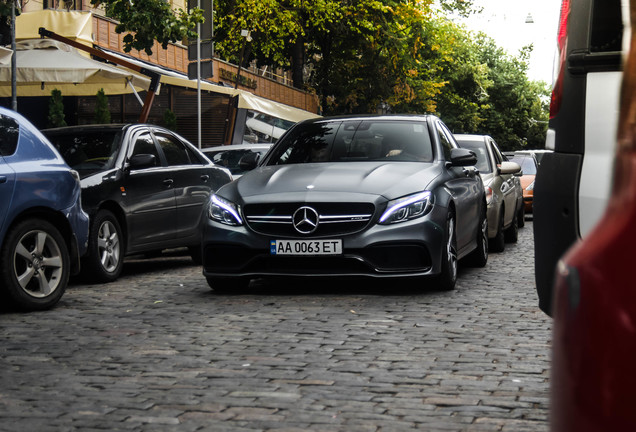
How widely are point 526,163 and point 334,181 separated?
1780 cm

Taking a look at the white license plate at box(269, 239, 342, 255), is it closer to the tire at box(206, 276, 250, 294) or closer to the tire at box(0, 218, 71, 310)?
the tire at box(206, 276, 250, 294)

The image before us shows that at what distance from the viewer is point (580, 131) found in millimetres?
4812

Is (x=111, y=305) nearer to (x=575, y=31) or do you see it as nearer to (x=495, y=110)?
(x=575, y=31)

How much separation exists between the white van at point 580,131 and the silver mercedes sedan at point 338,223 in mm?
3479

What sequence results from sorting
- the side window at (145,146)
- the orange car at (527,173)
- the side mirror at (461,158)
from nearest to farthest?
the side mirror at (461,158) < the side window at (145,146) < the orange car at (527,173)

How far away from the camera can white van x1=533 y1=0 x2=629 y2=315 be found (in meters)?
4.70

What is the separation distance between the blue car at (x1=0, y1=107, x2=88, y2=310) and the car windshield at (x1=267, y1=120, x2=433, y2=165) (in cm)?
220

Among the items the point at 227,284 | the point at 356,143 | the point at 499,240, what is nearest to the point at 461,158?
the point at 356,143

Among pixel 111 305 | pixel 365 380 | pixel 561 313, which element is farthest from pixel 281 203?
pixel 561 313

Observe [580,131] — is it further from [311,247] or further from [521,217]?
[521,217]

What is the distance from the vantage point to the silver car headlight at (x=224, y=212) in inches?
343

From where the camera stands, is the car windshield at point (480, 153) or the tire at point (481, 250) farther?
the car windshield at point (480, 153)

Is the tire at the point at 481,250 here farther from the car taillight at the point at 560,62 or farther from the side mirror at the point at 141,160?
the car taillight at the point at 560,62

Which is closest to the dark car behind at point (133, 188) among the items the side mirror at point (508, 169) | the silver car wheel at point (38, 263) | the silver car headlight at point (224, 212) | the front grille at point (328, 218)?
the silver car headlight at point (224, 212)
